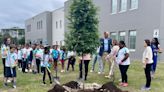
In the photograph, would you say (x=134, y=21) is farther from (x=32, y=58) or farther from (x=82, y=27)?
(x=82, y=27)

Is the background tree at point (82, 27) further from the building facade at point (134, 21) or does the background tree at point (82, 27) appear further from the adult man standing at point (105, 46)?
the building facade at point (134, 21)

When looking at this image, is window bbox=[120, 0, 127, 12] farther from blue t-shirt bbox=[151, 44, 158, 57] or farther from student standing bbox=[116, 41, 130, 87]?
student standing bbox=[116, 41, 130, 87]

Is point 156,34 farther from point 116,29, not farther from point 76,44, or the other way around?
point 76,44

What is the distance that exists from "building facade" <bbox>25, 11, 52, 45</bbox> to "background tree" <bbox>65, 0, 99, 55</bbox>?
3779 cm

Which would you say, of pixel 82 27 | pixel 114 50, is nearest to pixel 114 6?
pixel 114 50

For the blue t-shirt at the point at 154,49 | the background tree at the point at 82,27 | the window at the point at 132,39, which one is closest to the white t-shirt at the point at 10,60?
the background tree at the point at 82,27

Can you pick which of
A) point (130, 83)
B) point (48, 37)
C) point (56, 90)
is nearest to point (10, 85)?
point (56, 90)

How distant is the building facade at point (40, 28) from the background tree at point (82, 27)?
3779 centimetres

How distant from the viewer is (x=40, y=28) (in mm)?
62062

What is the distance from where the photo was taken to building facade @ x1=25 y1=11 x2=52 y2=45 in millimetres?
56188

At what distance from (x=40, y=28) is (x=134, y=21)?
125ft

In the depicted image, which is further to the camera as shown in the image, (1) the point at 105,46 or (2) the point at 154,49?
(1) the point at 105,46

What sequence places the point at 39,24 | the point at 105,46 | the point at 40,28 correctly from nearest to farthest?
the point at 105,46 → the point at 40,28 → the point at 39,24

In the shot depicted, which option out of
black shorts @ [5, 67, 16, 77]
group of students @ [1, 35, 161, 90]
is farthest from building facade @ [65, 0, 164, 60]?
black shorts @ [5, 67, 16, 77]
